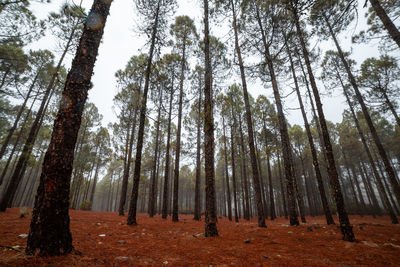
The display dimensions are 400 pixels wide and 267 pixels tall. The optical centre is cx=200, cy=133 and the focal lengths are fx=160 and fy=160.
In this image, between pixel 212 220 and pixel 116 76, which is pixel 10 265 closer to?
pixel 212 220

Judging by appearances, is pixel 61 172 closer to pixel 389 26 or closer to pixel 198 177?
pixel 389 26

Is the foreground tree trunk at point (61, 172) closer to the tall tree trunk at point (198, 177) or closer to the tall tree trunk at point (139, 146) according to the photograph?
the tall tree trunk at point (139, 146)

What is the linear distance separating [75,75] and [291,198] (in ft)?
34.0

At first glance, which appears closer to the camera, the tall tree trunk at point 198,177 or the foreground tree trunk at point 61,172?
the foreground tree trunk at point 61,172

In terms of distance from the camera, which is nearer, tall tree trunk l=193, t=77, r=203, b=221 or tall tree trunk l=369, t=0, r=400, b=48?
tall tree trunk l=369, t=0, r=400, b=48

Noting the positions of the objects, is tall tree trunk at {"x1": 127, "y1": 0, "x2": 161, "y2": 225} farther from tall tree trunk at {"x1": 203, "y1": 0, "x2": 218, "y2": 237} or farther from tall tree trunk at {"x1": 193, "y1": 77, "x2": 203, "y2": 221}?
tall tree trunk at {"x1": 193, "y1": 77, "x2": 203, "y2": 221}

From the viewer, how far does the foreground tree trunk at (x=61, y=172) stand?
2420 millimetres

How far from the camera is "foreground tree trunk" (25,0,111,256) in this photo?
242 centimetres

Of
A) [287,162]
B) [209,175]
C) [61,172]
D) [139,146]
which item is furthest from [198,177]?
[61,172]

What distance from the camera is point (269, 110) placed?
60.5 ft

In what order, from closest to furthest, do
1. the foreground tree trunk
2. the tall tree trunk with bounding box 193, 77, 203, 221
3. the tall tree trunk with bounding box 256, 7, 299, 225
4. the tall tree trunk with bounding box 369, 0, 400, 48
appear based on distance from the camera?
the foreground tree trunk, the tall tree trunk with bounding box 369, 0, 400, 48, the tall tree trunk with bounding box 256, 7, 299, 225, the tall tree trunk with bounding box 193, 77, 203, 221

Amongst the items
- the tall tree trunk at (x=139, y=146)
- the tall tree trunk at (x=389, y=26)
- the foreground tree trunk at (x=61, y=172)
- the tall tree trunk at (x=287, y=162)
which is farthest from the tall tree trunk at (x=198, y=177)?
the tall tree trunk at (x=389, y=26)

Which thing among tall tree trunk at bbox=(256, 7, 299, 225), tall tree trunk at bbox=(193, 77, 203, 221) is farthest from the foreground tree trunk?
tall tree trunk at bbox=(193, 77, 203, 221)

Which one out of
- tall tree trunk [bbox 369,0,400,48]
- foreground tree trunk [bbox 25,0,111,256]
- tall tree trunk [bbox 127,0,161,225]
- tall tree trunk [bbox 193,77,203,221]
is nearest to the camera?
foreground tree trunk [bbox 25,0,111,256]
